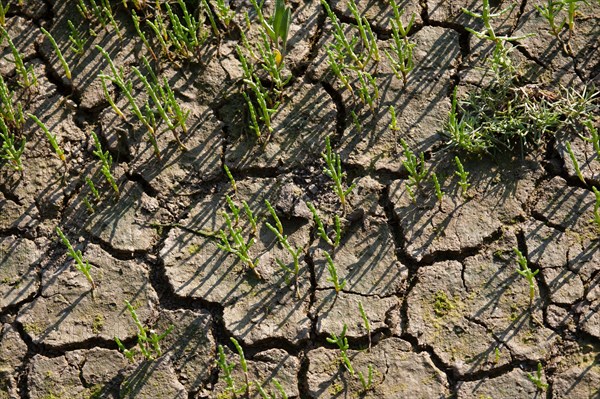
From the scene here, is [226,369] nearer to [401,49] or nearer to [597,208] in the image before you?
[597,208]

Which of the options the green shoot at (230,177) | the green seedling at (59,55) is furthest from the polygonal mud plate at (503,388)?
the green seedling at (59,55)

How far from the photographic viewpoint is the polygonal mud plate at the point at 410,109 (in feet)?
13.0

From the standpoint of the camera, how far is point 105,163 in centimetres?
395

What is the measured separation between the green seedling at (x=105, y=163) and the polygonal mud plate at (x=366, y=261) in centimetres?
94

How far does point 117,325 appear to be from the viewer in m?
3.61

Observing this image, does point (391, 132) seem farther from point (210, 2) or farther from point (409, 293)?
point (210, 2)

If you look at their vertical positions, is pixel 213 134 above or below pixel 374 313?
above

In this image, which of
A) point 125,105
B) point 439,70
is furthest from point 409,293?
point 125,105

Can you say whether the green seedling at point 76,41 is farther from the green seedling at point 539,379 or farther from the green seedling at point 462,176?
the green seedling at point 539,379

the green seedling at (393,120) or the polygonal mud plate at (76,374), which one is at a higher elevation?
the green seedling at (393,120)

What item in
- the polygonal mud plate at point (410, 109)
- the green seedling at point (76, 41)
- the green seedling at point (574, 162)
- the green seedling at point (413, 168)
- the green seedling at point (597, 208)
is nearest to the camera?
the green seedling at point (597, 208)

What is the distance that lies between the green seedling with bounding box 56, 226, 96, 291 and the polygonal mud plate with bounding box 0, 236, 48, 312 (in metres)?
0.14

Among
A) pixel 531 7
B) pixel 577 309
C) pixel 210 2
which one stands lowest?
pixel 577 309

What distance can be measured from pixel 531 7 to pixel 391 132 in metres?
1.00
